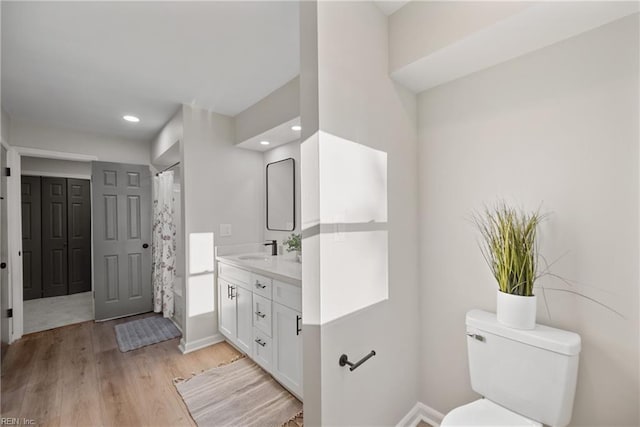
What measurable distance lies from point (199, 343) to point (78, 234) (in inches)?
151

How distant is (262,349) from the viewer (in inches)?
86.1

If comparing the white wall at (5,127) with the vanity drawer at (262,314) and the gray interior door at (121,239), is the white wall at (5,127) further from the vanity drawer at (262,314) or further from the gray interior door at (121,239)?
the vanity drawer at (262,314)

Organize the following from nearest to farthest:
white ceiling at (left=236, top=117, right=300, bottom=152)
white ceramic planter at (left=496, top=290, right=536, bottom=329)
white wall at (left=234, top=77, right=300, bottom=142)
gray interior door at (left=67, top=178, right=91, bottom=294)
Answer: white ceramic planter at (left=496, top=290, right=536, bottom=329) < white wall at (left=234, top=77, right=300, bottom=142) < white ceiling at (left=236, top=117, right=300, bottom=152) < gray interior door at (left=67, top=178, right=91, bottom=294)

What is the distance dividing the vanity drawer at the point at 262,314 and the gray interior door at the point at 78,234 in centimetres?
450

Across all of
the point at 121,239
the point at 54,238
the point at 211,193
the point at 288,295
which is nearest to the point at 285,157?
the point at 211,193

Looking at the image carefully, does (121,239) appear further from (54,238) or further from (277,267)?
(277,267)

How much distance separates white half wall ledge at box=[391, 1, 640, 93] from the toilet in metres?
1.30

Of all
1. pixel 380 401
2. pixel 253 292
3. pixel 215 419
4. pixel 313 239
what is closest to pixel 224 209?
pixel 253 292

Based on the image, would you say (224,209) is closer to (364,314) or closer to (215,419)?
(215,419)

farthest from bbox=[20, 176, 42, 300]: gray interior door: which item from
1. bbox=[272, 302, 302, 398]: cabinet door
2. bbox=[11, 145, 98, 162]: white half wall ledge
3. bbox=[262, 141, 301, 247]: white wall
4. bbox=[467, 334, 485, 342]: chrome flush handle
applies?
bbox=[467, 334, 485, 342]: chrome flush handle

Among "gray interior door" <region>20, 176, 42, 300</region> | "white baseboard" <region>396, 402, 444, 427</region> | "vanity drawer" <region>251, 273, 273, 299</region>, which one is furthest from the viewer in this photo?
"gray interior door" <region>20, 176, 42, 300</region>

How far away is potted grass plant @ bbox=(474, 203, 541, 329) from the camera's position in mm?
1227

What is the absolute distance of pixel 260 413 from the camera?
1.83m

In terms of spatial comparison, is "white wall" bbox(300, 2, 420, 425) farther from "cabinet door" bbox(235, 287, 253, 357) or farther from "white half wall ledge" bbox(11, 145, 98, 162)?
"white half wall ledge" bbox(11, 145, 98, 162)
